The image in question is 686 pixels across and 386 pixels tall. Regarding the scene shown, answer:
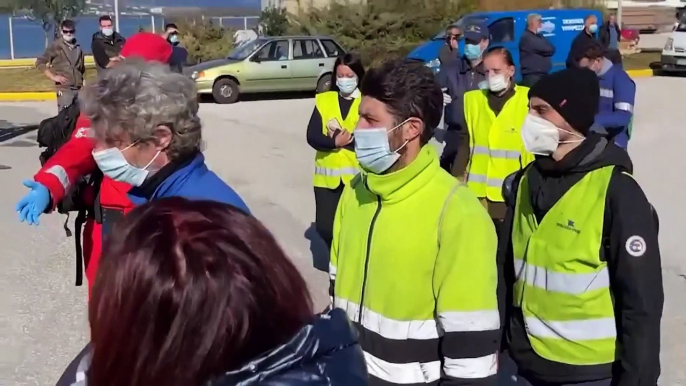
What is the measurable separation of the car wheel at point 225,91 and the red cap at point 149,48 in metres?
16.7

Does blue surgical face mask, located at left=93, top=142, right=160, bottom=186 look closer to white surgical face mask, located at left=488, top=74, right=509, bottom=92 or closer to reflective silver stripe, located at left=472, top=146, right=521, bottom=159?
reflective silver stripe, located at left=472, top=146, right=521, bottom=159

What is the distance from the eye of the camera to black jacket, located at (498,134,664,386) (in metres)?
2.96

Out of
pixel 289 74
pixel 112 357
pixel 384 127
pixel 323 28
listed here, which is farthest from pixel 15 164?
pixel 323 28

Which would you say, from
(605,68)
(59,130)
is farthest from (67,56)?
(59,130)

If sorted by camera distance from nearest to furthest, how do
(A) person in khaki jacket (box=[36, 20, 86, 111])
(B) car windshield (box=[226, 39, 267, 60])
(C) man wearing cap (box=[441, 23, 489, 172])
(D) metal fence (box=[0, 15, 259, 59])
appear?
1. (C) man wearing cap (box=[441, 23, 489, 172])
2. (A) person in khaki jacket (box=[36, 20, 86, 111])
3. (B) car windshield (box=[226, 39, 267, 60])
4. (D) metal fence (box=[0, 15, 259, 59])

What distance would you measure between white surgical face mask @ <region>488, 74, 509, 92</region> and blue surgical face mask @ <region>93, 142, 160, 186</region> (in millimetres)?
3342

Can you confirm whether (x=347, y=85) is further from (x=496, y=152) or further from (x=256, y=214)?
(x=256, y=214)

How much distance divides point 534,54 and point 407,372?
12.6m

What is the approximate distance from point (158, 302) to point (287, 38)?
20.2m

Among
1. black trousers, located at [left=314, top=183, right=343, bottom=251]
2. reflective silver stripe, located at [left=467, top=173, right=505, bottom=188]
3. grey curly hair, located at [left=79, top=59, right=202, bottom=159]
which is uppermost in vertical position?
grey curly hair, located at [left=79, top=59, right=202, bottom=159]

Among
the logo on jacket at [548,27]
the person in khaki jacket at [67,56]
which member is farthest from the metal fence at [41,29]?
the person in khaki jacket at [67,56]

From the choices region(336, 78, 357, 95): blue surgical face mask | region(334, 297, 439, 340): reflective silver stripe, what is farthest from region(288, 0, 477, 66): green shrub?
region(334, 297, 439, 340): reflective silver stripe

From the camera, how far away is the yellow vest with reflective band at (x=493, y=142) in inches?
228

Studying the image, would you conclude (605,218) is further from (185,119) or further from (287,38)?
(287,38)
